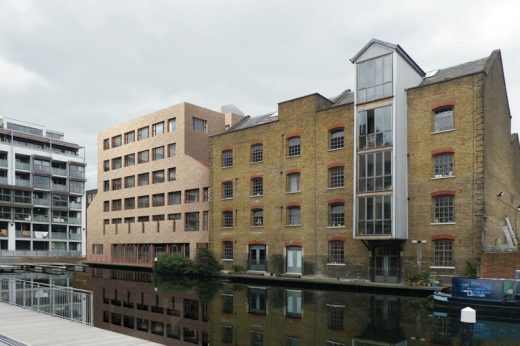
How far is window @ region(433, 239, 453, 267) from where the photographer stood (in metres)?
26.6

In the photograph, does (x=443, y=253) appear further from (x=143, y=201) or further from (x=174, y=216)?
(x=143, y=201)

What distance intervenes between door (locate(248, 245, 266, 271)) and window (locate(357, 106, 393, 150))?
11776 millimetres

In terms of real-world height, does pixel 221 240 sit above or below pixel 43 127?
below

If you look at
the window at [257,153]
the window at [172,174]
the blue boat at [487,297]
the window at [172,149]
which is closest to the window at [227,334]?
the blue boat at [487,297]

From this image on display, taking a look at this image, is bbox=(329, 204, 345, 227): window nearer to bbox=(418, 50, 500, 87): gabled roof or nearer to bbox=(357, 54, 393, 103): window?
→ bbox=(357, 54, 393, 103): window

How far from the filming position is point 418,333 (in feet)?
50.6

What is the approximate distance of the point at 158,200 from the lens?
161ft

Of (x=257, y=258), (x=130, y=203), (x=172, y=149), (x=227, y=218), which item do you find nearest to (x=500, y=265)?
(x=257, y=258)

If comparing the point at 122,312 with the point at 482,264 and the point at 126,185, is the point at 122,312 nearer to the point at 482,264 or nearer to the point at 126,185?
the point at 482,264

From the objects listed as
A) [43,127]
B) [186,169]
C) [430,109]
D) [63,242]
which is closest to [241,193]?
[186,169]

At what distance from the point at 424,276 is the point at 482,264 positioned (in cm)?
314

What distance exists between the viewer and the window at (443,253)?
26564mm

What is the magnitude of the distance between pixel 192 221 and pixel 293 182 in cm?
1396

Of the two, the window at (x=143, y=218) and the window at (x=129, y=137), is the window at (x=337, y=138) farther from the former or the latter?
the window at (x=129, y=137)
